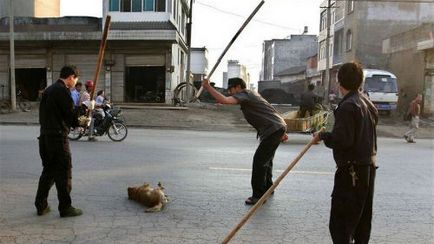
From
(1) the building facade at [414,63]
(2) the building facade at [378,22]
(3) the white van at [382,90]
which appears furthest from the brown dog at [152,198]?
(2) the building facade at [378,22]

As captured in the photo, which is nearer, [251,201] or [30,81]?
[251,201]

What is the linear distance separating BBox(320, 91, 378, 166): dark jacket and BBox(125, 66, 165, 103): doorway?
24.1m

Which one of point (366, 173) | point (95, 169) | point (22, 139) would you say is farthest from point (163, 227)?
point (22, 139)

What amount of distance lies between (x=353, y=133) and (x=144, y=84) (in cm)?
2491

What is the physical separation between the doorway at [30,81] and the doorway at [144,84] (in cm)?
539

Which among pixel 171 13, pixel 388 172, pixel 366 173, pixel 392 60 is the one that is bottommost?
pixel 388 172

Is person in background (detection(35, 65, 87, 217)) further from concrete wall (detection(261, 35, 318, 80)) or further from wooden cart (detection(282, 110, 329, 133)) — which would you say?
concrete wall (detection(261, 35, 318, 80))

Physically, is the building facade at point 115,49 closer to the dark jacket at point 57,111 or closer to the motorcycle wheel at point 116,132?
the motorcycle wheel at point 116,132

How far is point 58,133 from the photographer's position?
Answer: 5273 millimetres

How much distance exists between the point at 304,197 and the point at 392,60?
2912 cm

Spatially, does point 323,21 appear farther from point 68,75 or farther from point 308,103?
point 68,75

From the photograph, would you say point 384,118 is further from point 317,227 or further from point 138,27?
point 317,227

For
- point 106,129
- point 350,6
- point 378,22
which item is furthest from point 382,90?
point 350,6

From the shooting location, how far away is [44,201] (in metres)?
5.46
